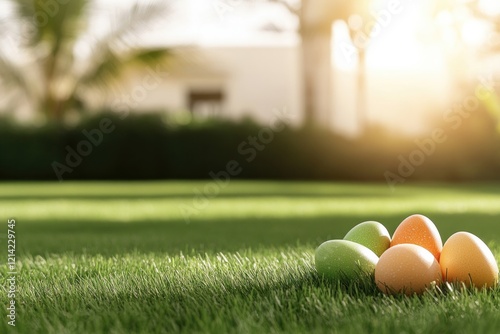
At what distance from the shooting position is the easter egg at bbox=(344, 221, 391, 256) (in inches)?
144

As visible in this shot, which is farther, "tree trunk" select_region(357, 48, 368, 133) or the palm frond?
the palm frond

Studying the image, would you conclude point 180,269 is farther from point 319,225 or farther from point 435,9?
point 435,9

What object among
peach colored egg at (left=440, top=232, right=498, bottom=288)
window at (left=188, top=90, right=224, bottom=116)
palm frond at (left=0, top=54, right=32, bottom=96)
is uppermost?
palm frond at (left=0, top=54, right=32, bottom=96)

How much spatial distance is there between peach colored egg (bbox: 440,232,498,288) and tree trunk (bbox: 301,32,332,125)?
56.1 ft

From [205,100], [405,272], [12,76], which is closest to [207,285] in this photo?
[405,272]

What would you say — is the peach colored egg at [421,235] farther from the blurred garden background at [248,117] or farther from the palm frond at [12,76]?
the palm frond at [12,76]

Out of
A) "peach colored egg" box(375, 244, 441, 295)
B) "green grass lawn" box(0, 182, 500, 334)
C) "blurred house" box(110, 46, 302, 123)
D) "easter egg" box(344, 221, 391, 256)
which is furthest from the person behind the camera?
"blurred house" box(110, 46, 302, 123)

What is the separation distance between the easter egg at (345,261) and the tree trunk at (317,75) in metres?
17.0

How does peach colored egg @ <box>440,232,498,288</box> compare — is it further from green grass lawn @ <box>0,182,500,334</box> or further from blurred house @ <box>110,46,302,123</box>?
blurred house @ <box>110,46,302,123</box>

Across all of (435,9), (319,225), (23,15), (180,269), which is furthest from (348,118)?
(180,269)

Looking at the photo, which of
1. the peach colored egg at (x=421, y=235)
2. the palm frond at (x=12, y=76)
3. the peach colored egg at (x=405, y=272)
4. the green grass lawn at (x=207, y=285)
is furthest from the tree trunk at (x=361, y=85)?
the peach colored egg at (x=405, y=272)

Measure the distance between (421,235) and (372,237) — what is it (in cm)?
24

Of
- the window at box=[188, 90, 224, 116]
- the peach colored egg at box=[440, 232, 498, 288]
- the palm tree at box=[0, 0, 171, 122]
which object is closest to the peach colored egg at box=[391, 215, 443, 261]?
the peach colored egg at box=[440, 232, 498, 288]

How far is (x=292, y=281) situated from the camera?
3395 millimetres
